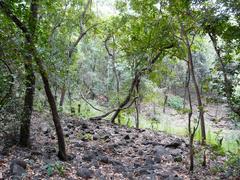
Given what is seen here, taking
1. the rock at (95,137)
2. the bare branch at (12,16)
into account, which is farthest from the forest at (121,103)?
the rock at (95,137)

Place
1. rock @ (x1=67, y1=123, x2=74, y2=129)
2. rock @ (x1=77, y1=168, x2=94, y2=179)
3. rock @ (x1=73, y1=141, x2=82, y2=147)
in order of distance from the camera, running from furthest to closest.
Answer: rock @ (x1=67, y1=123, x2=74, y2=129)
rock @ (x1=73, y1=141, x2=82, y2=147)
rock @ (x1=77, y1=168, x2=94, y2=179)

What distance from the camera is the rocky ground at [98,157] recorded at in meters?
5.62

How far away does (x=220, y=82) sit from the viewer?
638 cm

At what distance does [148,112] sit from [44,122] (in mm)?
15691

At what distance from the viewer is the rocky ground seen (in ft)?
18.4

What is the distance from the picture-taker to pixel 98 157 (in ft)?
23.2

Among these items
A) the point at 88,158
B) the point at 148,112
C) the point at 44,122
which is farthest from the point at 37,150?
the point at 148,112

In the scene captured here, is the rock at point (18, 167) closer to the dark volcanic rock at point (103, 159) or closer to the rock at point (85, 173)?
the rock at point (85, 173)

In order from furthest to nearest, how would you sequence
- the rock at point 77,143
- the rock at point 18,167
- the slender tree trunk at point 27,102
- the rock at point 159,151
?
1. the rock at point 159,151
2. the rock at point 77,143
3. the slender tree trunk at point 27,102
4. the rock at point 18,167

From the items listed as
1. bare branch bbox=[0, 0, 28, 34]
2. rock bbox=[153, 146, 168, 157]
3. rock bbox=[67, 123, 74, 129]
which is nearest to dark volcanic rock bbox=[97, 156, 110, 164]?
rock bbox=[153, 146, 168, 157]

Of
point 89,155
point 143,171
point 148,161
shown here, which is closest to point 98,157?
point 89,155

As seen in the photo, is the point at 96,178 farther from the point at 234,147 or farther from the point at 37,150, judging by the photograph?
the point at 234,147

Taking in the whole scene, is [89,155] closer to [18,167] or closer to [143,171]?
[143,171]

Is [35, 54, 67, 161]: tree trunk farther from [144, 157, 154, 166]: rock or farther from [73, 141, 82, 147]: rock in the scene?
[144, 157, 154, 166]: rock
